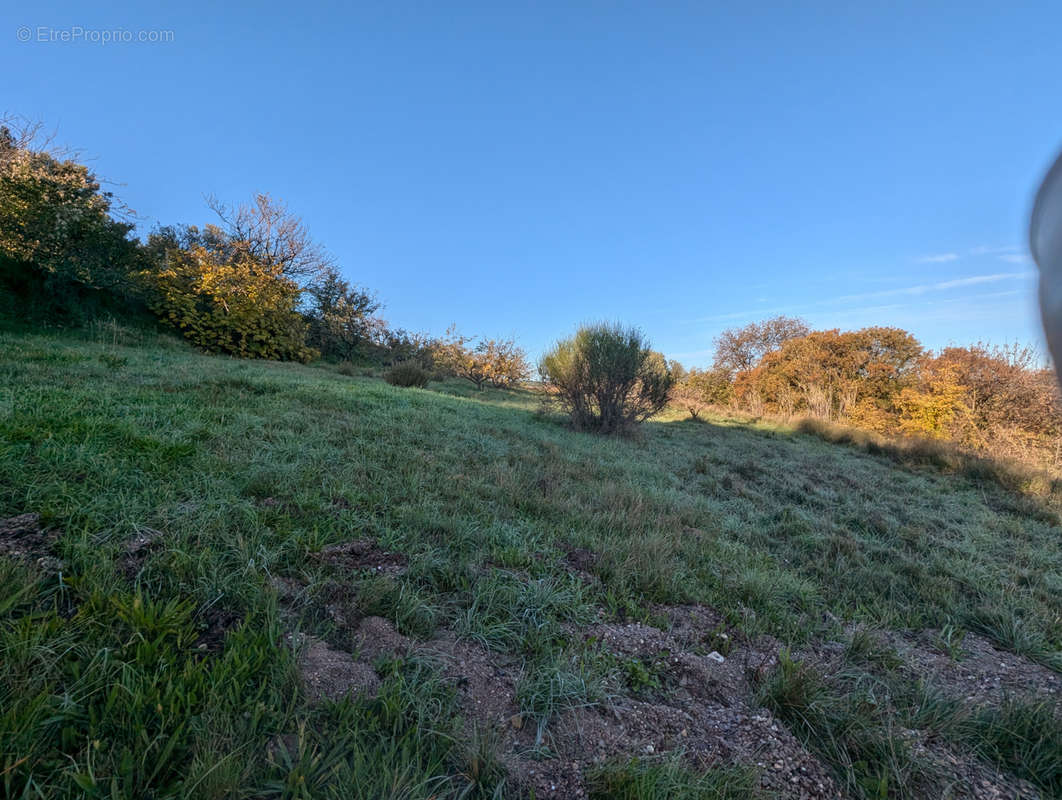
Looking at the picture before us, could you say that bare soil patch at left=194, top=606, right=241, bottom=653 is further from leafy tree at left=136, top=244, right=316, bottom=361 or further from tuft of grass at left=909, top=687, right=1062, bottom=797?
leafy tree at left=136, top=244, right=316, bottom=361

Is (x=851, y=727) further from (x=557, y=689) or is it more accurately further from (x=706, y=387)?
(x=706, y=387)

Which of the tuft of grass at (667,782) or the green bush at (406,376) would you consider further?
the green bush at (406,376)

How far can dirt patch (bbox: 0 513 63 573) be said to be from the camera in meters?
1.54

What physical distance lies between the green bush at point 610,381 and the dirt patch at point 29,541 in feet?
24.2

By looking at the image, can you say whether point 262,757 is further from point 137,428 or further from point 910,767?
point 137,428

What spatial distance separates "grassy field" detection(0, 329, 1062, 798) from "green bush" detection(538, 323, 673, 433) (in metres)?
4.36

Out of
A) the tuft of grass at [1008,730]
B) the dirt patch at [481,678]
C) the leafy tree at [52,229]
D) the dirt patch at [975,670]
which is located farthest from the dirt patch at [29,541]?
the leafy tree at [52,229]

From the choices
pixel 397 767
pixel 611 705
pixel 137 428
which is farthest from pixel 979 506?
pixel 137 428

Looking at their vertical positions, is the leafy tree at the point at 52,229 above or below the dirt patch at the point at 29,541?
above

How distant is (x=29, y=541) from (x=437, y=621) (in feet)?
5.65

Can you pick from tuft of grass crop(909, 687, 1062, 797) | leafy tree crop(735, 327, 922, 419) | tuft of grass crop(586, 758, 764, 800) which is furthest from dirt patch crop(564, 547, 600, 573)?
leafy tree crop(735, 327, 922, 419)

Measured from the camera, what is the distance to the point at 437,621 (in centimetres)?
Result: 170

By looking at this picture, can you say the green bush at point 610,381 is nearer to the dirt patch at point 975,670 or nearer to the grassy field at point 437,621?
the grassy field at point 437,621

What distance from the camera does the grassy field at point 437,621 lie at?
1069 millimetres
